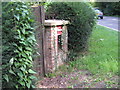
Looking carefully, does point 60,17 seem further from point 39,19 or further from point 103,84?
point 103,84

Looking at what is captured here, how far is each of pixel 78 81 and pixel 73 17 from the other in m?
2.45

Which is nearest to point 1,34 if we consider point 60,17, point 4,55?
point 4,55

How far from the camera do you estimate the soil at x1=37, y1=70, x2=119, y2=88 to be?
4352mm

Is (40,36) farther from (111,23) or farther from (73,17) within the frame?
(111,23)

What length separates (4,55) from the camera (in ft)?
11.3

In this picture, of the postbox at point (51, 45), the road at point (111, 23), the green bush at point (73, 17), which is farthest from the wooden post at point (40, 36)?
the road at point (111, 23)

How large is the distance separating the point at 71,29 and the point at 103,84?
2.54 metres

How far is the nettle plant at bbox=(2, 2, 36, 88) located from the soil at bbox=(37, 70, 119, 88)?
890 mm

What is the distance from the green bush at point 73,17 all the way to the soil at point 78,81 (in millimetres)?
1658

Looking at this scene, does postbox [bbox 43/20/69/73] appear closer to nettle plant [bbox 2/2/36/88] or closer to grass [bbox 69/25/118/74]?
grass [bbox 69/25/118/74]

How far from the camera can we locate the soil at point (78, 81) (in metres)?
4.35

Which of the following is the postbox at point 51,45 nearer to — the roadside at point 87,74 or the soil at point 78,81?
the roadside at point 87,74

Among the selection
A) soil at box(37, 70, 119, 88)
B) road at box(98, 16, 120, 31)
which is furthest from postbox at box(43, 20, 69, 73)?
road at box(98, 16, 120, 31)

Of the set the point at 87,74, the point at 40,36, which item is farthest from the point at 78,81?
the point at 40,36
